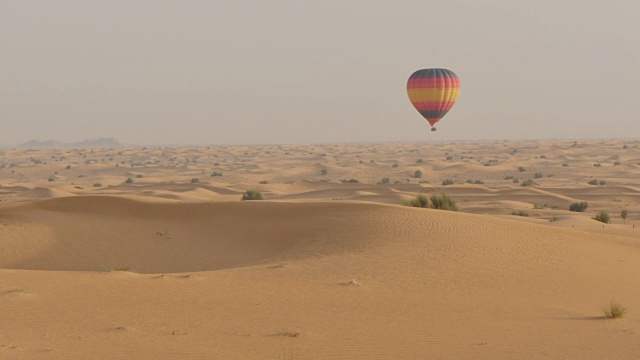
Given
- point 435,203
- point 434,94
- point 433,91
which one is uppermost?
point 433,91

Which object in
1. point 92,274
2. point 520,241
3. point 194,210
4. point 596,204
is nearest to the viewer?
point 92,274

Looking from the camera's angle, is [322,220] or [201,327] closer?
[201,327]

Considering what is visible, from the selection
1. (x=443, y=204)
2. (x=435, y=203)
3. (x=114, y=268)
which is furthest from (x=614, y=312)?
(x=435, y=203)

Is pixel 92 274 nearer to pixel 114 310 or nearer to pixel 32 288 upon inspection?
pixel 32 288

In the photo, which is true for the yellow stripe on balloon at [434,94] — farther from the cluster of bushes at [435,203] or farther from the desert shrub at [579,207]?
the cluster of bushes at [435,203]

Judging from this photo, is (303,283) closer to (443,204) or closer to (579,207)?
(443,204)

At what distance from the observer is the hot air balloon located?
46.3 m

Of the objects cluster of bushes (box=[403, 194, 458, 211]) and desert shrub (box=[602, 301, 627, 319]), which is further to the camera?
cluster of bushes (box=[403, 194, 458, 211])

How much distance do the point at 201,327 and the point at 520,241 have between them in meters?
11.1

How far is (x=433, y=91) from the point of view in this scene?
46469 mm

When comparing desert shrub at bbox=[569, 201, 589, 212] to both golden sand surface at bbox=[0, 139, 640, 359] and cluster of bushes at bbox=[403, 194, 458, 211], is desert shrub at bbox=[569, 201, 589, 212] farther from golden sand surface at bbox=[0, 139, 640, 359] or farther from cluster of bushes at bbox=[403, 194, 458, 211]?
cluster of bushes at bbox=[403, 194, 458, 211]

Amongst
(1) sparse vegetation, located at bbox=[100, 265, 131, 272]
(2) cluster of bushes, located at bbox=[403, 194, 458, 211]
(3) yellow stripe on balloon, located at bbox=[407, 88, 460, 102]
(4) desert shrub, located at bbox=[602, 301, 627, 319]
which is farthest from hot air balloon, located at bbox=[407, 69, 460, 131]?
(4) desert shrub, located at bbox=[602, 301, 627, 319]

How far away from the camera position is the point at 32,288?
12.0 metres

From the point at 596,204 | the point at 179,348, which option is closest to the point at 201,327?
the point at 179,348
